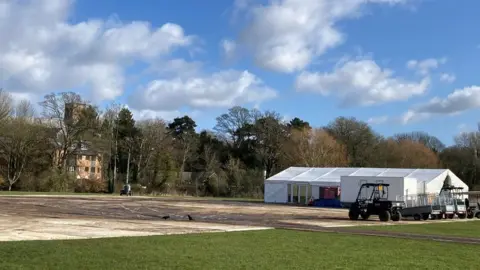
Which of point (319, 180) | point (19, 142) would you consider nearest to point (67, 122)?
point (19, 142)

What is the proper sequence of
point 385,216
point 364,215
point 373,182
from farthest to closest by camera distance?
point 373,182, point 364,215, point 385,216

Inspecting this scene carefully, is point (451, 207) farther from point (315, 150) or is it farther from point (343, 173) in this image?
point (315, 150)

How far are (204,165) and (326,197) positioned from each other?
40105mm

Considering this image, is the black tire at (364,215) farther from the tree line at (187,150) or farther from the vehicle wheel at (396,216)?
the tree line at (187,150)

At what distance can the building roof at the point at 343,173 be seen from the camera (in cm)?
6003

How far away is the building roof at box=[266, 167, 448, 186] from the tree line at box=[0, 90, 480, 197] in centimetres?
1705

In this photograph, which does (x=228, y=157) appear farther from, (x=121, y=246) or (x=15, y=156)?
(x=121, y=246)

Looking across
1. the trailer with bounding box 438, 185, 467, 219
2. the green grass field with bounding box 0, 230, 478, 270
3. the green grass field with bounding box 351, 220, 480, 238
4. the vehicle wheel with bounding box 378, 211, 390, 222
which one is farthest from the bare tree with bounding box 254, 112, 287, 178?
the green grass field with bounding box 0, 230, 478, 270

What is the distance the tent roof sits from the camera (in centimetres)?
6006

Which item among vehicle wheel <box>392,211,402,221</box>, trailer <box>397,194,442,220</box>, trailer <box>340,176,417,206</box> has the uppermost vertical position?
trailer <box>340,176,417,206</box>

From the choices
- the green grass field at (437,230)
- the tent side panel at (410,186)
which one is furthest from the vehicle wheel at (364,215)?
the tent side panel at (410,186)

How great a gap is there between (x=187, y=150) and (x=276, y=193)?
32709mm

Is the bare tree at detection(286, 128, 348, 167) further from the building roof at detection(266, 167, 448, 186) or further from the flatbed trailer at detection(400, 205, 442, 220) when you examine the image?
the flatbed trailer at detection(400, 205, 442, 220)

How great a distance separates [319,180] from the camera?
208 ft
